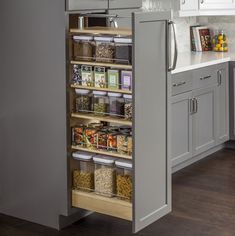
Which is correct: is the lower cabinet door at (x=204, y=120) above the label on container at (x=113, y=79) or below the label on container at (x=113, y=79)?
below

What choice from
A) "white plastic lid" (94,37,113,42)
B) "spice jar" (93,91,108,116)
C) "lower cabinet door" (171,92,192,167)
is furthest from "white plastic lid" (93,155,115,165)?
"lower cabinet door" (171,92,192,167)

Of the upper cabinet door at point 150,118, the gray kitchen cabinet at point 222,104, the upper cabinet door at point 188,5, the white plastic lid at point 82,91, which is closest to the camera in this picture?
the upper cabinet door at point 150,118

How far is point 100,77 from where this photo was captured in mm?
3648

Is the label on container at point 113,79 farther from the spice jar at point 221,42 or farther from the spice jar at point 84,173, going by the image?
the spice jar at point 221,42

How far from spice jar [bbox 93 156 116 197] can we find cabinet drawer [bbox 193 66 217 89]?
187 cm

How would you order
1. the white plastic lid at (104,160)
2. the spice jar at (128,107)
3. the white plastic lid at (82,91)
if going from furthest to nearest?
the white plastic lid at (82,91), the white plastic lid at (104,160), the spice jar at (128,107)

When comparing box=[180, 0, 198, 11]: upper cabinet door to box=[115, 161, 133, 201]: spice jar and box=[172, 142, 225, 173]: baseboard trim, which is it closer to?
box=[172, 142, 225, 173]: baseboard trim

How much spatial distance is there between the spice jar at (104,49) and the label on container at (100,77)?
0.06m

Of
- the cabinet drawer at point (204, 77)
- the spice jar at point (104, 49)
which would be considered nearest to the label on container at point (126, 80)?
the spice jar at point (104, 49)

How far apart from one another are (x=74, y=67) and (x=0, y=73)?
58cm

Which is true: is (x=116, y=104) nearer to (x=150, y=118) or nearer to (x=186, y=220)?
(x=150, y=118)

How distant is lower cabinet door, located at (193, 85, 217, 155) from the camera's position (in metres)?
5.39

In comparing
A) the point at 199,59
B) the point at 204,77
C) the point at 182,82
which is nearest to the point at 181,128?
the point at 182,82

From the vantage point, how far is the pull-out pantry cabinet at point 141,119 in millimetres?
3436
